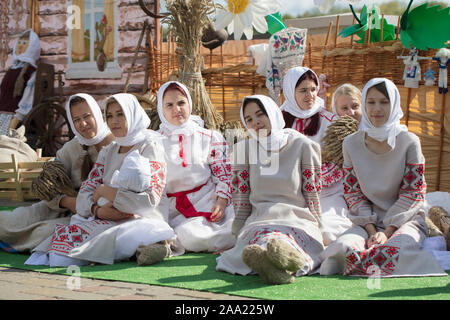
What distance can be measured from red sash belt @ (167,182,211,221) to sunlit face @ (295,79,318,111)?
1.00 meters

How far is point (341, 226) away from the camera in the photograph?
4105 millimetres

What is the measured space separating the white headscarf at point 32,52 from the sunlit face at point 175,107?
5260 mm

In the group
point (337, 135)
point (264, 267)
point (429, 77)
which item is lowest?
point (264, 267)

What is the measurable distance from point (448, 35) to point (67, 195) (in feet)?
11.8

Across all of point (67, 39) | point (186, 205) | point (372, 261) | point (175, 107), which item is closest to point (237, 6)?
point (175, 107)

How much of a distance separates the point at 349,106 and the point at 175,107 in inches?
52.9

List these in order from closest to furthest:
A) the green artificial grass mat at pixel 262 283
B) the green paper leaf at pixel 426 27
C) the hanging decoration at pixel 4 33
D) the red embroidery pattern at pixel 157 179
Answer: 1. the green artificial grass mat at pixel 262 283
2. the red embroidery pattern at pixel 157 179
3. the green paper leaf at pixel 426 27
4. the hanging decoration at pixel 4 33

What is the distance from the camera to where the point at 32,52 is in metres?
8.98

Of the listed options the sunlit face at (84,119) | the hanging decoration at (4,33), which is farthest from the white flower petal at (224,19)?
the hanging decoration at (4,33)

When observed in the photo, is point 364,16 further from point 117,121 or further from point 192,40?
point 117,121

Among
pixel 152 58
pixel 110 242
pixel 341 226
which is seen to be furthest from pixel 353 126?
pixel 152 58

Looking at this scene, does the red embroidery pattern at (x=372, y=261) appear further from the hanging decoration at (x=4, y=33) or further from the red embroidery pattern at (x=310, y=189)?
the hanging decoration at (x=4, y=33)

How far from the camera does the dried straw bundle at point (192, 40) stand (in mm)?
5469

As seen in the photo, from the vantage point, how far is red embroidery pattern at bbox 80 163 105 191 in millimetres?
4016
